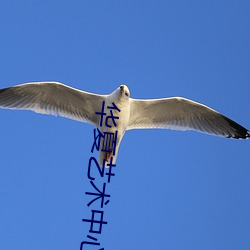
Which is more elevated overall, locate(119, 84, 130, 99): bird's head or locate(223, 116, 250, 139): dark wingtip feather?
locate(223, 116, 250, 139): dark wingtip feather

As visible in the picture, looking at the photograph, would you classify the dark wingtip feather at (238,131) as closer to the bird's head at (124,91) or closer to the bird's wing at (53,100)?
the bird's head at (124,91)

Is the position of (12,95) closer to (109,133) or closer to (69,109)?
(69,109)

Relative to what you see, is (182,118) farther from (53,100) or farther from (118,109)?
(53,100)

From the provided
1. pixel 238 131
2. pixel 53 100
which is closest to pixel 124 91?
pixel 53 100

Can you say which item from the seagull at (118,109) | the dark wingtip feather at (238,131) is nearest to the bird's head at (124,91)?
the seagull at (118,109)

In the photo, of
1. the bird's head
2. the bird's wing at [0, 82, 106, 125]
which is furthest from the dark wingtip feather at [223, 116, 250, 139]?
the bird's wing at [0, 82, 106, 125]

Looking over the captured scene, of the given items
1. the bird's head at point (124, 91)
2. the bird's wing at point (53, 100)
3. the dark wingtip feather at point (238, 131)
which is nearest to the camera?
the bird's head at point (124, 91)

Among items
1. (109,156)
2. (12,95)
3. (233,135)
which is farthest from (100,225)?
A: (233,135)

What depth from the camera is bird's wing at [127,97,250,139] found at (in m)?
6.37

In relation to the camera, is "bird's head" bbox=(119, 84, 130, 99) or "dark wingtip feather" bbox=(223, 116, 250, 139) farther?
"dark wingtip feather" bbox=(223, 116, 250, 139)

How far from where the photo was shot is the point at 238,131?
6.83m

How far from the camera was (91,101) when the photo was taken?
245 inches

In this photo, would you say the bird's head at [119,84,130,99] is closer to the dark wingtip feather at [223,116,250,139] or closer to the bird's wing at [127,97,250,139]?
the bird's wing at [127,97,250,139]

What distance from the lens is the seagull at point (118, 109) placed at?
6008 mm
